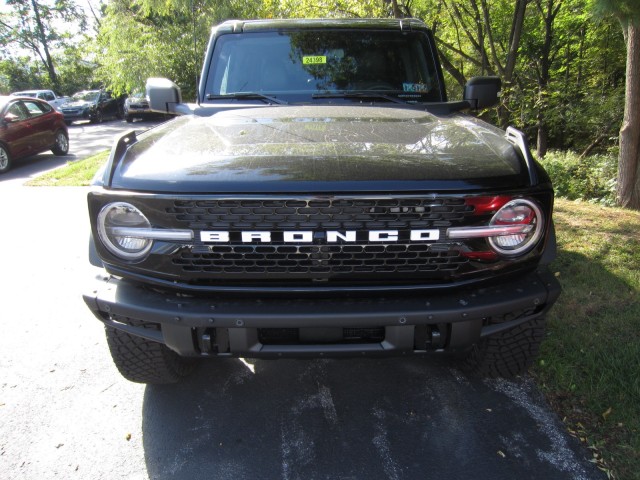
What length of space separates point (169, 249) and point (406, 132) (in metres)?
1.28

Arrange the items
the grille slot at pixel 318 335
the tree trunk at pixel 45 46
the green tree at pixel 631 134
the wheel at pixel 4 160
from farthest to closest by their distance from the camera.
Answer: the tree trunk at pixel 45 46, the wheel at pixel 4 160, the green tree at pixel 631 134, the grille slot at pixel 318 335

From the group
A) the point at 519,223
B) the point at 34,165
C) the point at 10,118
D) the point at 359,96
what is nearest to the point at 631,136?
the point at 359,96

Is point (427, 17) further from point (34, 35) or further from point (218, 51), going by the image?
point (34, 35)

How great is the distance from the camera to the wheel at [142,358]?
240 centimetres

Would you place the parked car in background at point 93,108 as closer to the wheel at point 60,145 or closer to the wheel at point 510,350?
the wheel at point 60,145

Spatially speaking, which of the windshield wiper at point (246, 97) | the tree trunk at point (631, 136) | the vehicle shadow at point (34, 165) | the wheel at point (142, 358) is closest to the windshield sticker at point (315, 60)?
the windshield wiper at point (246, 97)

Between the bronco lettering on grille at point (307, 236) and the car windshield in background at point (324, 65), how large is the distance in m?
1.65

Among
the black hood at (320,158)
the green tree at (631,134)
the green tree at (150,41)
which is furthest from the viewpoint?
the green tree at (150,41)

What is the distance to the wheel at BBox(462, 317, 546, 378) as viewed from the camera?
7.86 ft

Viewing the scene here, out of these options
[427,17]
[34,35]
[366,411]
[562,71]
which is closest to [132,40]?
[427,17]

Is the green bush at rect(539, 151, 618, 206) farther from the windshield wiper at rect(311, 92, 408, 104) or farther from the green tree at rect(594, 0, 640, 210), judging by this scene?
the windshield wiper at rect(311, 92, 408, 104)

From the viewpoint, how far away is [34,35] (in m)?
38.8

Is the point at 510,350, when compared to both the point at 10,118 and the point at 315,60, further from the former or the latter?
the point at 10,118

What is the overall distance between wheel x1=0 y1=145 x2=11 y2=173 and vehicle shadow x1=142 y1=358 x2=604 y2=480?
958 cm
